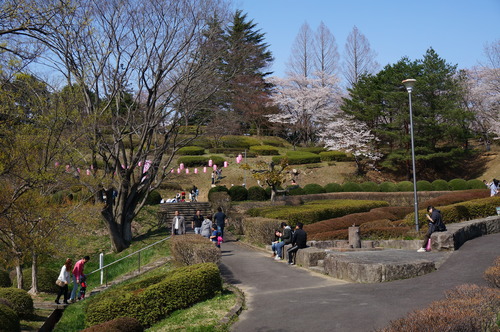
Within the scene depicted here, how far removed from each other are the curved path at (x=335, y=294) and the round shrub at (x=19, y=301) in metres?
5.78

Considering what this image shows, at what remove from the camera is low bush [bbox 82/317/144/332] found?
8.41m

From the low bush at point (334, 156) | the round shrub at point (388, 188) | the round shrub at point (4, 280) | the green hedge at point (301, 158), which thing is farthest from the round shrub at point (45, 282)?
the low bush at point (334, 156)

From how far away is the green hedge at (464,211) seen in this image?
60.4ft

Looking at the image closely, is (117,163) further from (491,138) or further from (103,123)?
(491,138)

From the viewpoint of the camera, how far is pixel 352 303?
370 inches

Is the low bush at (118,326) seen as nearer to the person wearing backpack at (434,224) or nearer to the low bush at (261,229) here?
the person wearing backpack at (434,224)

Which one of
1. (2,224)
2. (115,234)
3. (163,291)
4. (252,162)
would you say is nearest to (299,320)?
(163,291)

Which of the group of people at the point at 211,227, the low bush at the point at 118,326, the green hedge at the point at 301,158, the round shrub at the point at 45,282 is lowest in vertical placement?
the round shrub at the point at 45,282

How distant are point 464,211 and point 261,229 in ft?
26.4

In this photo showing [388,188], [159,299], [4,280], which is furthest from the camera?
[388,188]

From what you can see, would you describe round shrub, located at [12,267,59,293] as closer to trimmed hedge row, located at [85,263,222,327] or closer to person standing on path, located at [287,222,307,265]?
trimmed hedge row, located at [85,263,222,327]

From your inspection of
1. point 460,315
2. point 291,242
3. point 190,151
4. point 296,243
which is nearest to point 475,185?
point 291,242

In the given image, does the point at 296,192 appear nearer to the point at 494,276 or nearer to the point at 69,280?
the point at 69,280

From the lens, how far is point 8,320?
1152 centimetres
